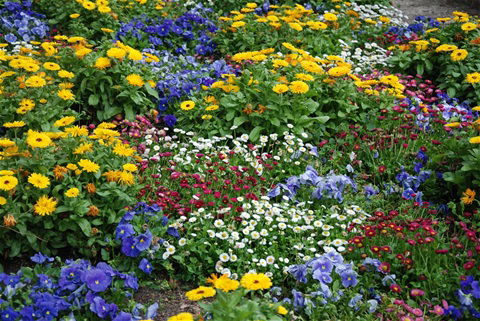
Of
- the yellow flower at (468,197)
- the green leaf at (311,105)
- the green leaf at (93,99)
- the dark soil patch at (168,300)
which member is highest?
the green leaf at (311,105)

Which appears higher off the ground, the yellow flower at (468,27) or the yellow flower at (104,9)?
the yellow flower at (468,27)

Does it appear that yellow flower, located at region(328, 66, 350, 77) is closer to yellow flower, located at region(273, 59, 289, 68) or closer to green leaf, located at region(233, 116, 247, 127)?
yellow flower, located at region(273, 59, 289, 68)

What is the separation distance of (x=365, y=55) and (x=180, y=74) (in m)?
2.52

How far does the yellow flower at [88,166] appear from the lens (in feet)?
12.2

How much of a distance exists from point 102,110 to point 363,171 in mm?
2354

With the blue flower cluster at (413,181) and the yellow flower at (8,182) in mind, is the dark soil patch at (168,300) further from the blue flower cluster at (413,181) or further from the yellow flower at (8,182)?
the blue flower cluster at (413,181)

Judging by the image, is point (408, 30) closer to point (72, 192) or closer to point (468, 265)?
point (468, 265)

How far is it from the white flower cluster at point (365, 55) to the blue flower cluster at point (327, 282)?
3411 mm

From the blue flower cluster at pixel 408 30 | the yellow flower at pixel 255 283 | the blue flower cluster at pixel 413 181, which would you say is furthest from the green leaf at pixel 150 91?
the blue flower cluster at pixel 408 30

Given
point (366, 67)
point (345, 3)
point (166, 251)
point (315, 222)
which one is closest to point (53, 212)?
point (166, 251)

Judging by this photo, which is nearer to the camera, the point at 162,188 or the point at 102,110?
the point at 162,188

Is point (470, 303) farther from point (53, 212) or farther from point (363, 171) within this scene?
point (53, 212)

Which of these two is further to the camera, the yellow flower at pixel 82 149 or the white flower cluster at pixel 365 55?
the white flower cluster at pixel 365 55

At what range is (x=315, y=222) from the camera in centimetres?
409
